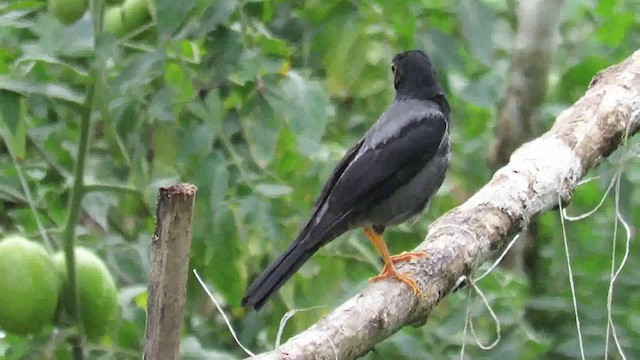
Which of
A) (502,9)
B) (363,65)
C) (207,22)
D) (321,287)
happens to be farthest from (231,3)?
(502,9)

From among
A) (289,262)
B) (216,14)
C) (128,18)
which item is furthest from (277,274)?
(128,18)

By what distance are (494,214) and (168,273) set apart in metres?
1.13

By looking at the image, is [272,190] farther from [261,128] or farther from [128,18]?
[128,18]

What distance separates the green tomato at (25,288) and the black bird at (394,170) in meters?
0.51

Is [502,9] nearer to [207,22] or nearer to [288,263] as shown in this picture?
[207,22]

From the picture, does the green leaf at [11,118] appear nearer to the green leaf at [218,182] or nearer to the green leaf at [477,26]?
the green leaf at [218,182]

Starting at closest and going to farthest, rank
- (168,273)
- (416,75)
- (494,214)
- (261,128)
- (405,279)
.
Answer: (168,273) → (405,279) → (494,214) → (261,128) → (416,75)

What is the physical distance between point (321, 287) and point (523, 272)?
122 cm

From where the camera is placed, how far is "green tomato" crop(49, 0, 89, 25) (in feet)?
7.75

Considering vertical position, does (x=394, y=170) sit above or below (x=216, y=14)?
below

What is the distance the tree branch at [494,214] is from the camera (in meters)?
1.72

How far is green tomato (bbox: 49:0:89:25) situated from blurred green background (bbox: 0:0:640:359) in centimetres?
4

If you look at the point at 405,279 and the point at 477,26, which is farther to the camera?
the point at 477,26

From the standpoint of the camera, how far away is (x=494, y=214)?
2.27 metres
